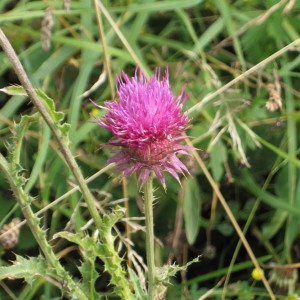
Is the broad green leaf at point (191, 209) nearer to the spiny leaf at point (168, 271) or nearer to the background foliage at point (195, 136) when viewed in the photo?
the background foliage at point (195, 136)

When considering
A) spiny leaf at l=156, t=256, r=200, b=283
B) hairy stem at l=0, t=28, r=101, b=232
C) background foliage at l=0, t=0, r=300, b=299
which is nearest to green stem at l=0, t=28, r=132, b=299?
hairy stem at l=0, t=28, r=101, b=232

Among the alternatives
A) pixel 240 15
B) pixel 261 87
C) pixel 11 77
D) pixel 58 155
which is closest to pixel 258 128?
pixel 261 87

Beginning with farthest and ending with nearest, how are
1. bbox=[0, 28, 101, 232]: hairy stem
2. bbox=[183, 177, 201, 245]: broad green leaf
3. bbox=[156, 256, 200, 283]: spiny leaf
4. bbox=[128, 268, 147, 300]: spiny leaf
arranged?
bbox=[183, 177, 201, 245]: broad green leaf, bbox=[128, 268, 147, 300]: spiny leaf, bbox=[156, 256, 200, 283]: spiny leaf, bbox=[0, 28, 101, 232]: hairy stem

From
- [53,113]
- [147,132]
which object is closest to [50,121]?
[53,113]

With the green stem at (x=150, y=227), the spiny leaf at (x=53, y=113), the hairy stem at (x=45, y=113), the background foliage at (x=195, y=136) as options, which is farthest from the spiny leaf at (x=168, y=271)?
the background foliage at (x=195, y=136)

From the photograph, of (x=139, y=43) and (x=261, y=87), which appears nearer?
(x=261, y=87)

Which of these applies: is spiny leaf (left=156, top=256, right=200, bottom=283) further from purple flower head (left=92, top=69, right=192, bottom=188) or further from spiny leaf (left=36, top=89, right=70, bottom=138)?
spiny leaf (left=36, top=89, right=70, bottom=138)

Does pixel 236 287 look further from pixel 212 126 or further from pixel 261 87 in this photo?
pixel 261 87
